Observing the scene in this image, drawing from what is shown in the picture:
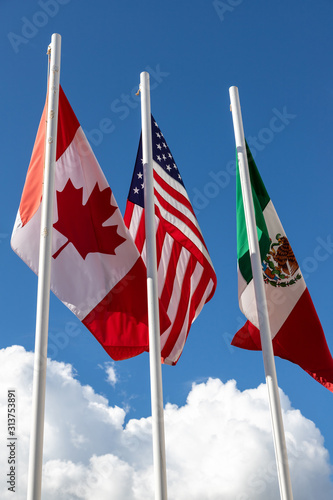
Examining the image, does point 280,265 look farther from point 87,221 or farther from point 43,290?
point 43,290

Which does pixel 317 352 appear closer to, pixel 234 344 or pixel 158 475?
pixel 234 344

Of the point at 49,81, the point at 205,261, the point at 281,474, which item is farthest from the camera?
the point at 205,261

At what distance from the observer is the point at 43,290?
9.38 metres

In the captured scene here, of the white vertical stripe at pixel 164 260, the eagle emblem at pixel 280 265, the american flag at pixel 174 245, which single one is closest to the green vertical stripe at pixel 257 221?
the eagle emblem at pixel 280 265

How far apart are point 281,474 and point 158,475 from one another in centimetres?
231

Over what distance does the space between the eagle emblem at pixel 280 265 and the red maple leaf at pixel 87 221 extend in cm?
341

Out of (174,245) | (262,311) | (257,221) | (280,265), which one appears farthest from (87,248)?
(280,265)

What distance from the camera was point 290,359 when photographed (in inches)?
472

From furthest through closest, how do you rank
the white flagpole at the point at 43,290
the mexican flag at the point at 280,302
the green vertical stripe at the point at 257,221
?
the green vertical stripe at the point at 257,221 → the mexican flag at the point at 280,302 → the white flagpole at the point at 43,290

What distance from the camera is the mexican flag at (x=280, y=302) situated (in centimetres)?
1195

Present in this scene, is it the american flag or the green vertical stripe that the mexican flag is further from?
the american flag

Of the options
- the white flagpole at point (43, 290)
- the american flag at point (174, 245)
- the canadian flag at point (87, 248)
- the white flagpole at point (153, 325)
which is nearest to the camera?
the white flagpole at point (43, 290)

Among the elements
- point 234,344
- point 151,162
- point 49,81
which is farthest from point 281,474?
point 49,81

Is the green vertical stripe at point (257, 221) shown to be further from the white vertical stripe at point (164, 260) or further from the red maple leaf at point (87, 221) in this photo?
the red maple leaf at point (87, 221)
